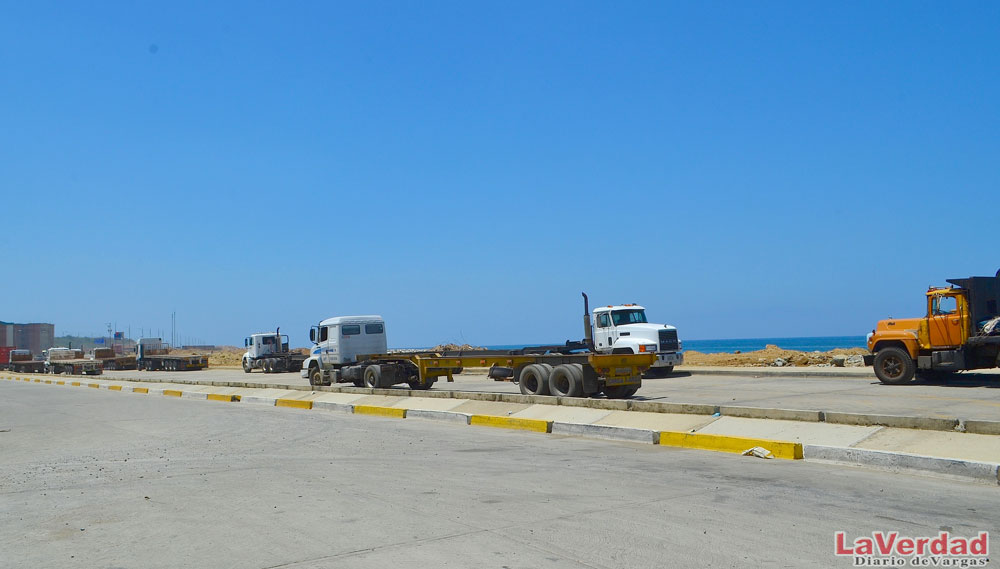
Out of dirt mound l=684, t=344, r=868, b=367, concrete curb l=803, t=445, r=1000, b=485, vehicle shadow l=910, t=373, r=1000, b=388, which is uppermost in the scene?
dirt mound l=684, t=344, r=868, b=367

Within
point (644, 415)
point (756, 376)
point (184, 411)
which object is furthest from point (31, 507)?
point (756, 376)

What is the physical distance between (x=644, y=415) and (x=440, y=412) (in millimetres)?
4907

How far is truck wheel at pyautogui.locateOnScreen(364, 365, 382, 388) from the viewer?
79.8 ft

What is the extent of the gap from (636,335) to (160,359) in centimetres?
4817

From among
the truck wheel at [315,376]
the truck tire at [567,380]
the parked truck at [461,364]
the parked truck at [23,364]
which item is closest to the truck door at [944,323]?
the parked truck at [461,364]

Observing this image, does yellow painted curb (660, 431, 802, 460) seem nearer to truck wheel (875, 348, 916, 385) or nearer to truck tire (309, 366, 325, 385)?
truck wheel (875, 348, 916, 385)

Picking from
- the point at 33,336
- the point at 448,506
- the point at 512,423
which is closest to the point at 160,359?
the point at 512,423

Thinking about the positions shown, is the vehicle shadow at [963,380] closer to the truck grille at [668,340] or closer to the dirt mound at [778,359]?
the truck grille at [668,340]

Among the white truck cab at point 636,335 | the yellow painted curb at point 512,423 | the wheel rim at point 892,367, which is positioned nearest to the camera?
the yellow painted curb at point 512,423

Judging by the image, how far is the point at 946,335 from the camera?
20766 millimetres

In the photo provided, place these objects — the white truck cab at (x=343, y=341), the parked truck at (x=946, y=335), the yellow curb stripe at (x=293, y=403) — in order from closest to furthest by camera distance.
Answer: the parked truck at (x=946, y=335) → the yellow curb stripe at (x=293, y=403) → the white truck cab at (x=343, y=341)

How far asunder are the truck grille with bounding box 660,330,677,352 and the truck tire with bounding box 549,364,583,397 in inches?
387

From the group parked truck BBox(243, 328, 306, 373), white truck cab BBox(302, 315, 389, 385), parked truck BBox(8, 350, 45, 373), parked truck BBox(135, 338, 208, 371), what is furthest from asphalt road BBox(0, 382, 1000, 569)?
parked truck BBox(8, 350, 45, 373)

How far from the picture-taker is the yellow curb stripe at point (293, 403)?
21.9 meters
